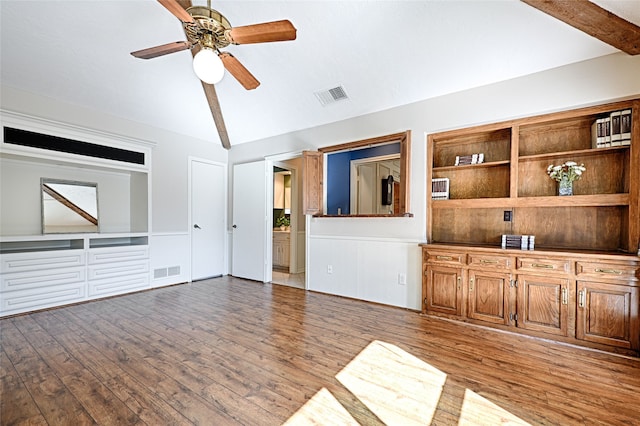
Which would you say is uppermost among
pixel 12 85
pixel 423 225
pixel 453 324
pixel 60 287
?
pixel 12 85

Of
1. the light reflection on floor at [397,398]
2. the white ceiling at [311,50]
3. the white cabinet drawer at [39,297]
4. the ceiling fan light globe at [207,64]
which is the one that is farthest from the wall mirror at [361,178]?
the white cabinet drawer at [39,297]

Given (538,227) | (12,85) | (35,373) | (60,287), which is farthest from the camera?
(60,287)

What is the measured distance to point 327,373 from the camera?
6.95ft

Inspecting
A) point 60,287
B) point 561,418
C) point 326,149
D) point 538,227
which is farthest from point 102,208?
point 538,227

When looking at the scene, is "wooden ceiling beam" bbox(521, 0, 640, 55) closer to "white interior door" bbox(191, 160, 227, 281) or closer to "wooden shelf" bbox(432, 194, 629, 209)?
"wooden shelf" bbox(432, 194, 629, 209)

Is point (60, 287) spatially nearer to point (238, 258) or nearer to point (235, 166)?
point (238, 258)

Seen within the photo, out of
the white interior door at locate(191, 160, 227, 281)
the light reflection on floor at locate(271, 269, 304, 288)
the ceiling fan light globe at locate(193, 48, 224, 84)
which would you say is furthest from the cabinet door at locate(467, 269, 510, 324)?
the white interior door at locate(191, 160, 227, 281)

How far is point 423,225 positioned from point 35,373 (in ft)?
12.8

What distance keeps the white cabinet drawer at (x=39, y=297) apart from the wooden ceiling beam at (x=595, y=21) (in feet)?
19.3

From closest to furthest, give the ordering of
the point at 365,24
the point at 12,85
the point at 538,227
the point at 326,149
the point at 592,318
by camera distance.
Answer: the point at 592,318, the point at 365,24, the point at 538,227, the point at 12,85, the point at 326,149

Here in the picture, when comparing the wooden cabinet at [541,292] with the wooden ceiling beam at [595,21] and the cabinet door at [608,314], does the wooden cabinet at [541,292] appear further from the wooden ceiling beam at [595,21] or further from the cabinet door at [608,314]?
the wooden ceiling beam at [595,21]

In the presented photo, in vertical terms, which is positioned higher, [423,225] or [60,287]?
[423,225]

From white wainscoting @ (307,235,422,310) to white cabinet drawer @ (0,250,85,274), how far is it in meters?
3.24

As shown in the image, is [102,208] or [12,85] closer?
[12,85]
